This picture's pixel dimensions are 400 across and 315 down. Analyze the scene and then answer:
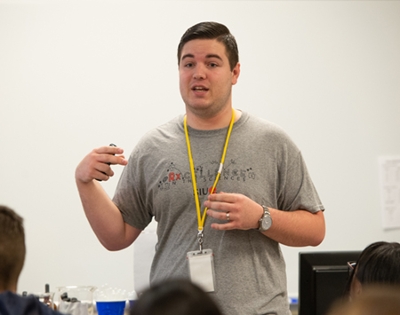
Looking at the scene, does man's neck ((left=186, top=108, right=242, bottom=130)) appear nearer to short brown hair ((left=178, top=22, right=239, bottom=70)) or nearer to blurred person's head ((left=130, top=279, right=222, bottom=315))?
short brown hair ((left=178, top=22, right=239, bottom=70))

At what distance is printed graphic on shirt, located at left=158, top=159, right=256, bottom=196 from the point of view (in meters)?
2.39

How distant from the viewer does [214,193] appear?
7.66ft

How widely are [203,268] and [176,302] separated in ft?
4.21

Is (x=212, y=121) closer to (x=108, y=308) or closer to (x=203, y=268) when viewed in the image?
(x=203, y=268)

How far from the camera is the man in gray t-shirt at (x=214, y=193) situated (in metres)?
2.31

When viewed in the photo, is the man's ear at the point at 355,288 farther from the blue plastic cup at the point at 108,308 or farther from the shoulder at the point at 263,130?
the blue plastic cup at the point at 108,308

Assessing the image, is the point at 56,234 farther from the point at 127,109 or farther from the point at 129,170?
the point at 129,170

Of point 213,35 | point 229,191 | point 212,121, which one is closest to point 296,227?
point 229,191

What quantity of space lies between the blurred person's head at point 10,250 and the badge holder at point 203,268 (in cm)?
65

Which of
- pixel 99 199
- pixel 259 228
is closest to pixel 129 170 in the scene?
pixel 99 199

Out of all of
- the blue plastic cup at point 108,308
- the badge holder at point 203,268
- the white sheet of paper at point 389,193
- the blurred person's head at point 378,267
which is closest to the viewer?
the blurred person's head at point 378,267

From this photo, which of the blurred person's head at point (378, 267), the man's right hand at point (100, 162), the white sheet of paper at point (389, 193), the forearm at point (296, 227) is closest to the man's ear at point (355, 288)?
the blurred person's head at point (378, 267)

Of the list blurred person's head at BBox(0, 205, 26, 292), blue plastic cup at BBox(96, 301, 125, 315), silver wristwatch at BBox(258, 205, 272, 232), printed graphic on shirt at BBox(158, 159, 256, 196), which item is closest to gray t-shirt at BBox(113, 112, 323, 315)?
printed graphic on shirt at BBox(158, 159, 256, 196)

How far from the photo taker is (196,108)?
8.05 ft
